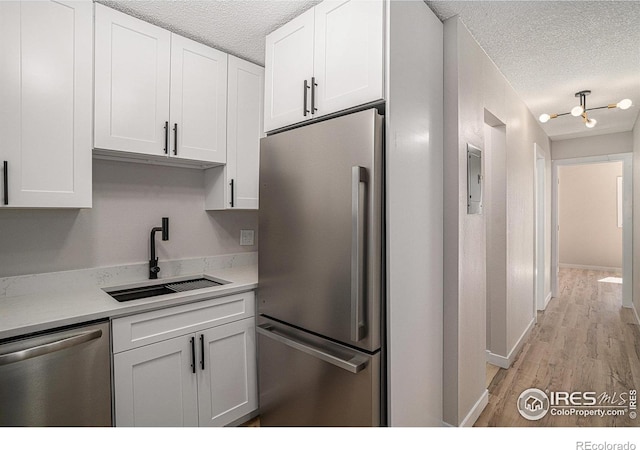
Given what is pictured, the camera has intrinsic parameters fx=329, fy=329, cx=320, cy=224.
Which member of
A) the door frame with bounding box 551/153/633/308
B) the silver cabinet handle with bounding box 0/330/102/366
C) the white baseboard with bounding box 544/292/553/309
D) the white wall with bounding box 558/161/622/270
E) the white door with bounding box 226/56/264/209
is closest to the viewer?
the silver cabinet handle with bounding box 0/330/102/366

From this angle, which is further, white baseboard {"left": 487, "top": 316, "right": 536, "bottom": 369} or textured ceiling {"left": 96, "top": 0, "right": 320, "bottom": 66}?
white baseboard {"left": 487, "top": 316, "right": 536, "bottom": 369}

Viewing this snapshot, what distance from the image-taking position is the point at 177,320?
5.57 feet

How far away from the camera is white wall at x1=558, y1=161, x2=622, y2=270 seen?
6.92 meters

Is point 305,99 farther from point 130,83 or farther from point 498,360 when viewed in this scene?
point 498,360

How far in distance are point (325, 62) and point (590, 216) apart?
26.6 feet

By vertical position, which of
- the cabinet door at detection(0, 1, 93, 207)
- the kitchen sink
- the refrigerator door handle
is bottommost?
the refrigerator door handle

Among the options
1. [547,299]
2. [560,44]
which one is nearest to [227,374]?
[560,44]

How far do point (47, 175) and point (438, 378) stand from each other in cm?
225

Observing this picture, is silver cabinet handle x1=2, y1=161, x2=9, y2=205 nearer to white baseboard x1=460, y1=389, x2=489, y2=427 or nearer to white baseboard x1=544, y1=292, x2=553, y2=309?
white baseboard x1=460, y1=389, x2=489, y2=427

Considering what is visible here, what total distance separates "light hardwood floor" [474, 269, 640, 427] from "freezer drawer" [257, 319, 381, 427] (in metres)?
1.09

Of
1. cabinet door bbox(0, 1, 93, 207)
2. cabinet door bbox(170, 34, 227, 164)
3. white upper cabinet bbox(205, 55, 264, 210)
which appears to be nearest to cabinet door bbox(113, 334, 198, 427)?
cabinet door bbox(0, 1, 93, 207)

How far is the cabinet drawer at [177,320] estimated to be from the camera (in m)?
1.52

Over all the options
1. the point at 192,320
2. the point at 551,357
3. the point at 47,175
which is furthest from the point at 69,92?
the point at 551,357
